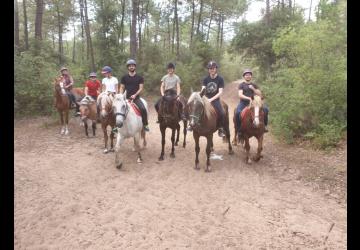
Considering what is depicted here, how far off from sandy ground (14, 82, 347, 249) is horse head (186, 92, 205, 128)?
1.37 m

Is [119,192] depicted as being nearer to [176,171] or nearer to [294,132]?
[176,171]

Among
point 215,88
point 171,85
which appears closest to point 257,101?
point 215,88

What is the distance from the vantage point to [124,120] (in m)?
7.84

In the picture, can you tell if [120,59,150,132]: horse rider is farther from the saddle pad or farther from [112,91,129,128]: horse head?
[112,91,129,128]: horse head

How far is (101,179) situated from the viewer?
281 inches

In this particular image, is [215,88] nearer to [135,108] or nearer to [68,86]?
[135,108]

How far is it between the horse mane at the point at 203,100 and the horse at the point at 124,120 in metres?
1.68

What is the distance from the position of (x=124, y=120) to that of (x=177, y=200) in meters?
2.81

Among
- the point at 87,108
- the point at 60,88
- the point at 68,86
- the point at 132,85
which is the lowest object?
the point at 87,108

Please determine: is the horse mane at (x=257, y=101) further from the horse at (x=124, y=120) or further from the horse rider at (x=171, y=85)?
the horse at (x=124, y=120)

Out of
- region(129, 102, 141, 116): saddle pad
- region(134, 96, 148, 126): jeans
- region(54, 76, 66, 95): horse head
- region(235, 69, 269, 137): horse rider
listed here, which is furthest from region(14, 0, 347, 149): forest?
region(129, 102, 141, 116): saddle pad

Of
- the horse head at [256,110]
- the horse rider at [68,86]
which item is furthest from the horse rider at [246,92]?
→ the horse rider at [68,86]

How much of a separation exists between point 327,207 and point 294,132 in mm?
4728
